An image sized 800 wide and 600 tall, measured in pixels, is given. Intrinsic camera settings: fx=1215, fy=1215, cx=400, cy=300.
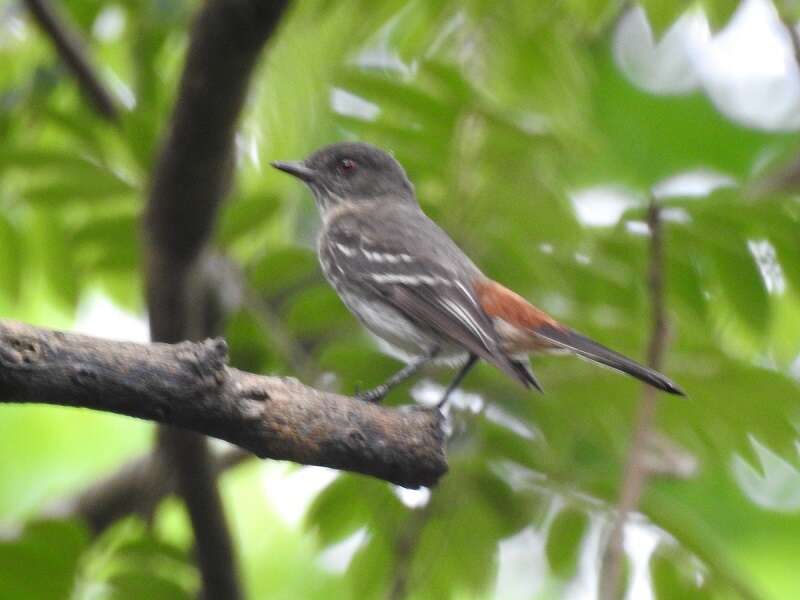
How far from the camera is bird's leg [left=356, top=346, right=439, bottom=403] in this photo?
4332 millimetres

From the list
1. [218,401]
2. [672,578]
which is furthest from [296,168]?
[218,401]

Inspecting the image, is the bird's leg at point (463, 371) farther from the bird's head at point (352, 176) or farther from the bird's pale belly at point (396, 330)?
the bird's head at point (352, 176)

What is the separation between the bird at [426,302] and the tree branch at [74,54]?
3.13 ft

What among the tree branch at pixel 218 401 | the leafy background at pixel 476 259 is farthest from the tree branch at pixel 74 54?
the tree branch at pixel 218 401

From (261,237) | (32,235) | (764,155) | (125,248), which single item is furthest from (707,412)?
(764,155)

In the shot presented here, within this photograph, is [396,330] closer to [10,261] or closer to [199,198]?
[199,198]

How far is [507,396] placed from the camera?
197 inches

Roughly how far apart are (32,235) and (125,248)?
1.37 ft

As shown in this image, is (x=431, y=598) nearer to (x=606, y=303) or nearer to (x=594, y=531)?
(x=594, y=531)

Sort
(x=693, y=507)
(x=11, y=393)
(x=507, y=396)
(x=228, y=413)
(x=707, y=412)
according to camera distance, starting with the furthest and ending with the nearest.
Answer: (x=693, y=507) < (x=507, y=396) < (x=707, y=412) < (x=228, y=413) < (x=11, y=393)

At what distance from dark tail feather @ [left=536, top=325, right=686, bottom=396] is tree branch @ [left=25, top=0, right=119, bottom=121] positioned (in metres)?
2.42

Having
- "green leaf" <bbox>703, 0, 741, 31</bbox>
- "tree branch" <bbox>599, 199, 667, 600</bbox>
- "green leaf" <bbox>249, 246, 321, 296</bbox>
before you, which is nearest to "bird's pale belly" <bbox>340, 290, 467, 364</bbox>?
"green leaf" <bbox>249, 246, 321, 296</bbox>

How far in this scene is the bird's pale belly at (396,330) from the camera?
4691 millimetres

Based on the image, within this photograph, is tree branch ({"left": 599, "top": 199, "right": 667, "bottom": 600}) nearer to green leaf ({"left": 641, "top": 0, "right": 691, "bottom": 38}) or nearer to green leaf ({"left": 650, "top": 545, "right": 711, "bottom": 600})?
green leaf ({"left": 650, "top": 545, "right": 711, "bottom": 600})
